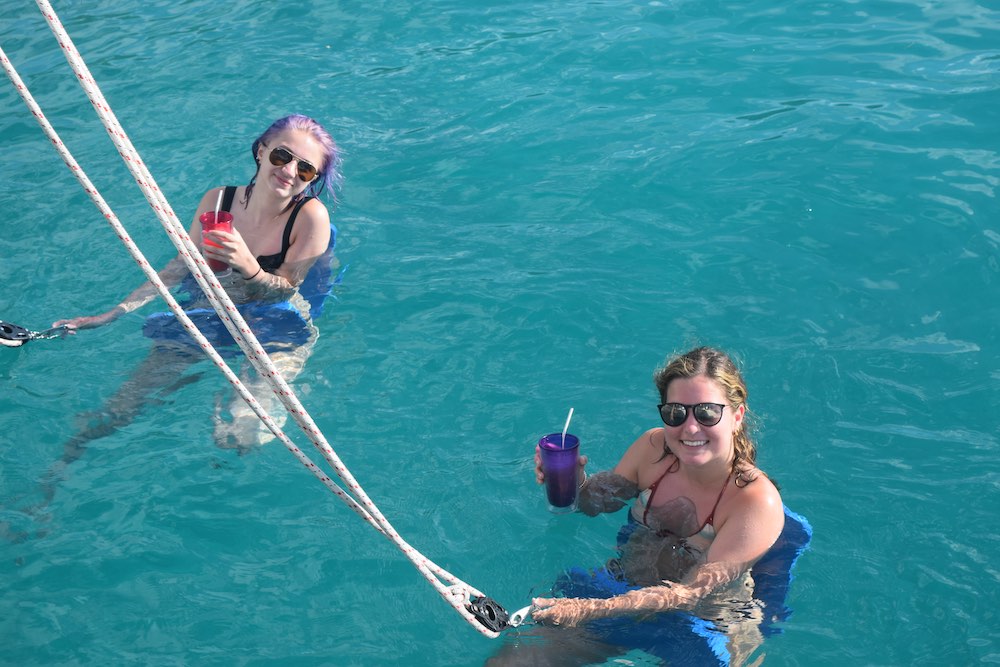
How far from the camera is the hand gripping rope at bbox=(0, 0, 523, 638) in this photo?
291cm

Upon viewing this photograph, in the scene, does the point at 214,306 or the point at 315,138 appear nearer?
the point at 214,306

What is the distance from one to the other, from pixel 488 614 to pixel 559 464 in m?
0.62

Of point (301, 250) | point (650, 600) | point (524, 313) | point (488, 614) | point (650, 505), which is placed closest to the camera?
point (488, 614)

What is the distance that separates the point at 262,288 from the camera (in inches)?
211

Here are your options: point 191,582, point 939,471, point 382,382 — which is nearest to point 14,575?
point 191,582

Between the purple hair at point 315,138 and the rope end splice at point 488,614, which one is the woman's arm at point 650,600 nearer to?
the rope end splice at point 488,614

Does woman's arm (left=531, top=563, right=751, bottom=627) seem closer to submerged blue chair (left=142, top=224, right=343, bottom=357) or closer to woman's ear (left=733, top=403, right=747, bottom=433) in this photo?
woman's ear (left=733, top=403, right=747, bottom=433)

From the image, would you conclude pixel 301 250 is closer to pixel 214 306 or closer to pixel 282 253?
pixel 282 253

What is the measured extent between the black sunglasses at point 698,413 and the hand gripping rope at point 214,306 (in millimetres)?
927

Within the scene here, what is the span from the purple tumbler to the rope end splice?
541 mm

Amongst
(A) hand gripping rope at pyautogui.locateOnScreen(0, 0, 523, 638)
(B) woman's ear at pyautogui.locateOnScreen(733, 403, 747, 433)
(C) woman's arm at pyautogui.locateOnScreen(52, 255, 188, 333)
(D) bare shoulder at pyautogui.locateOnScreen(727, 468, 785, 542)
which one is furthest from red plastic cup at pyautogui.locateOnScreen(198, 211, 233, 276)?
(D) bare shoulder at pyautogui.locateOnScreen(727, 468, 785, 542)

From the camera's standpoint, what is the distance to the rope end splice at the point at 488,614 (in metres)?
3.42

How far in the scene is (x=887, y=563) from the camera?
4.55 metres

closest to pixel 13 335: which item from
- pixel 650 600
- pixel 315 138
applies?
pixel 315 138
